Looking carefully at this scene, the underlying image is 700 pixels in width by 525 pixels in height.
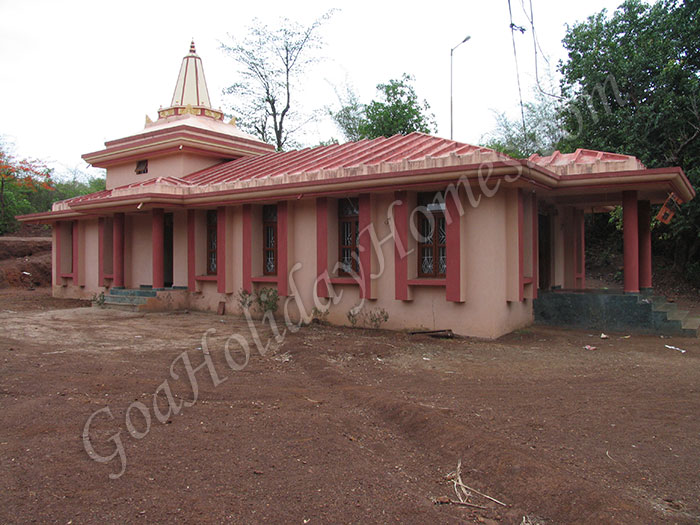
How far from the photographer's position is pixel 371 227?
1081 centimetres

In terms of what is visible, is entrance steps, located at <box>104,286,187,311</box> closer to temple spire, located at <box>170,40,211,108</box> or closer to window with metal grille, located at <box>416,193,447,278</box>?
window with metal grille, located at <box>416,193,447,278</box>

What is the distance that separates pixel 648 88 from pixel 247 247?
15255 mm

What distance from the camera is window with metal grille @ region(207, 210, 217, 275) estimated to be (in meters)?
14.0

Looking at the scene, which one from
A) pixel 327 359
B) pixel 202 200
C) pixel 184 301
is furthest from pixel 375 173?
pixel 184 301

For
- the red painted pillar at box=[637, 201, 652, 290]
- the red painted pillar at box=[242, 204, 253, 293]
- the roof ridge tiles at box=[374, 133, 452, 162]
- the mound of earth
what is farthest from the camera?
the mound of earth

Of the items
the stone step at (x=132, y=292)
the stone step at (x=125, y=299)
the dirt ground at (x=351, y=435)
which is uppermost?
the stone step at (x=132, y=292)

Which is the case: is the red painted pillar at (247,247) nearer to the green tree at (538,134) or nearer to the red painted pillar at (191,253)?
the red painted pillar at (191,253)

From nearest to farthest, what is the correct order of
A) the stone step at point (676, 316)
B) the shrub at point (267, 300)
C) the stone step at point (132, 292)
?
the stone step at point (676, 316) → the shrub at point (267, 300) → the stone step at point (132, 292)

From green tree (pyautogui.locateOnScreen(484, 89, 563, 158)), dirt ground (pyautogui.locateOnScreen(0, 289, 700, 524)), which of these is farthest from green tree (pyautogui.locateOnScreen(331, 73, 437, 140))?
dirt ground (pyautogui.locateOnScreen(0, 289, 700, 524))

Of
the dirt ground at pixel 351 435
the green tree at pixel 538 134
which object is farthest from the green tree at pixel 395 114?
the dirt ground at pixel 351 435

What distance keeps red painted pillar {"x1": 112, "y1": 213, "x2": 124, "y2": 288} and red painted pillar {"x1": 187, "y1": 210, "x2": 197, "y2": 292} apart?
2610 millimetres

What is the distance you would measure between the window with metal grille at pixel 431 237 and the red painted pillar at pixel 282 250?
303 cm

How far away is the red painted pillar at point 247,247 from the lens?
12641 mm

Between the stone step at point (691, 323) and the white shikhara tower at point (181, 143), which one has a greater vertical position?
the white shikhara tower at point (181, 143)
